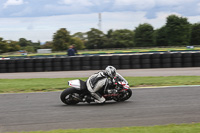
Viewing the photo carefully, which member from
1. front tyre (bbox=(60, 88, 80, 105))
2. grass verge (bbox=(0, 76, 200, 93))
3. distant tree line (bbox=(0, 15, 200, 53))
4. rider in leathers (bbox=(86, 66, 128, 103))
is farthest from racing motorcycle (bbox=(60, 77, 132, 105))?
distant tree line (bbox=(0, 15, 200, 53))

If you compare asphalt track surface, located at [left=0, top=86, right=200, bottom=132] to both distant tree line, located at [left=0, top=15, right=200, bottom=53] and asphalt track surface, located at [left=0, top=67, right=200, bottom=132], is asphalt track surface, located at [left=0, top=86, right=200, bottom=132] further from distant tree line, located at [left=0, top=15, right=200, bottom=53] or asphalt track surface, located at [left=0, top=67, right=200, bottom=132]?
distant tree line, located at [left=0, top=15, right=200, bottom=53]

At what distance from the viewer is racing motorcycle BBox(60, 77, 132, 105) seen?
7920mm

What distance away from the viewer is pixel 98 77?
26.0 ft

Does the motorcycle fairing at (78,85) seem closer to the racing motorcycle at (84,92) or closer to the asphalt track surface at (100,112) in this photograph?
the racing motorcycle at (84,92)

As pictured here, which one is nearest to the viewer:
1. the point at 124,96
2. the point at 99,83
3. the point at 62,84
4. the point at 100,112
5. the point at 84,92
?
the point at 100,112

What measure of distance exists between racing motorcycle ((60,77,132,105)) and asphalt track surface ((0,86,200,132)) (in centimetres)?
19

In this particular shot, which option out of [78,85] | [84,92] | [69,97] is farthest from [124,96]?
[69,97]

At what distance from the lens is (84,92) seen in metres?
8.04

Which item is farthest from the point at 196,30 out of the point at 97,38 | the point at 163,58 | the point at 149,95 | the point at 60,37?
the point at 149,95

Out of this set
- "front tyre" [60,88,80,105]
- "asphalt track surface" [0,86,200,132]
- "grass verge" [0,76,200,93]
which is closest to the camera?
"asphalt track surface" [0,86,200,132]

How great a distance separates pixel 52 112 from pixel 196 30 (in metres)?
86.7

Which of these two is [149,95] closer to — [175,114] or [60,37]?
[175,114]

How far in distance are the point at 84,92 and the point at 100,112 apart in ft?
3.54

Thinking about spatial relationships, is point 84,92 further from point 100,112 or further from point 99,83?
point 100,112
